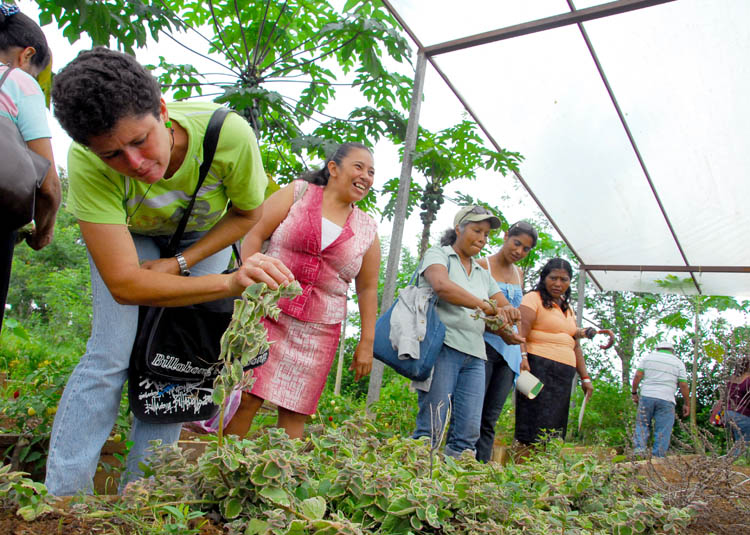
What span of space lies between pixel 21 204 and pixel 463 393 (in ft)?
7.79

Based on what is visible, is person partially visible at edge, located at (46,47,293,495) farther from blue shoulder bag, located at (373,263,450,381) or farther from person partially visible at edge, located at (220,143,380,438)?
blue shoulder bag, located at (373,263,450,381)

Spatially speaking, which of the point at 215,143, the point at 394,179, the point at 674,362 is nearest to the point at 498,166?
the point at 394,179

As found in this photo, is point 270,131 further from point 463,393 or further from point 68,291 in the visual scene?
point 68,291

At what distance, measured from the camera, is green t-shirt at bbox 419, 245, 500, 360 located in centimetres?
312

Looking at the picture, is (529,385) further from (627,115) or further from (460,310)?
(627,115)

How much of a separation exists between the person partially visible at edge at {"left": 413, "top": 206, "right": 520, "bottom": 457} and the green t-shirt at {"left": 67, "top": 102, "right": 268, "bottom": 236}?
58.4 inches

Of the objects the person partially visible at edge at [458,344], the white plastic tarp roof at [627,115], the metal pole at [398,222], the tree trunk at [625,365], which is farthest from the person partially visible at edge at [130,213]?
the tree trunk at [625,365]

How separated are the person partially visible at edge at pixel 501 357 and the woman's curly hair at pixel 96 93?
244 centimetres

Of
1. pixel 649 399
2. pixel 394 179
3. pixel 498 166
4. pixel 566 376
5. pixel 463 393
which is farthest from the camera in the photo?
pixel 649 399

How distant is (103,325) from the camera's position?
1.64 m

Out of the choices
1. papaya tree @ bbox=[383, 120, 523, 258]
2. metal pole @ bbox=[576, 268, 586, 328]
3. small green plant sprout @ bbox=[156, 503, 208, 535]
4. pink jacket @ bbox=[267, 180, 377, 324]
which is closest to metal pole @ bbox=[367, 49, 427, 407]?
A: papaya tree @ bbox=[383, 120, 523, 258]

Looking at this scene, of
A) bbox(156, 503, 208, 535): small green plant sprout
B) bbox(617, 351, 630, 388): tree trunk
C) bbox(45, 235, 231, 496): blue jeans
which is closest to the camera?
bbox(156, 503, 208, 535): small green plant sprout

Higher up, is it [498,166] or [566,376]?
[498,166]

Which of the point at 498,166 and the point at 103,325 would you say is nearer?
the point at 103,325
